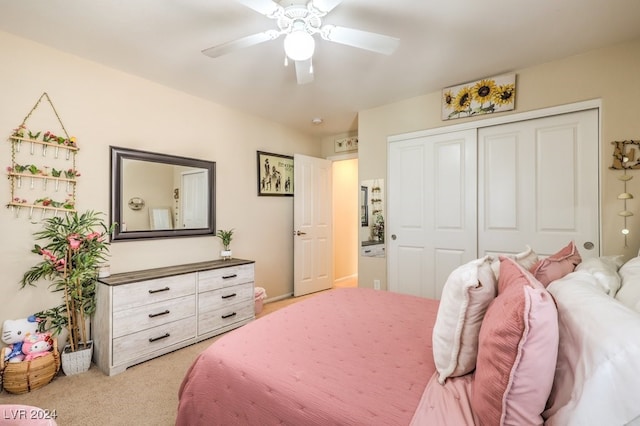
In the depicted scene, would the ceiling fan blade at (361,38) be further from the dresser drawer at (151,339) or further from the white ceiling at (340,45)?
the dresser drawer at (151,339)

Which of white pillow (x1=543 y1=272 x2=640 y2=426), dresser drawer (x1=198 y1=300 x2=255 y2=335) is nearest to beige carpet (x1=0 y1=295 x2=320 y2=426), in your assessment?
dresser drawer (x1=198 y1=300 x2=255 y2=335)

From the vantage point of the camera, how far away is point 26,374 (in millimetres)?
1979

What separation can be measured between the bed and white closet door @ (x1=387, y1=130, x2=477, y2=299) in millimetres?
1656

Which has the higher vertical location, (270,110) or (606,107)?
(270,110)

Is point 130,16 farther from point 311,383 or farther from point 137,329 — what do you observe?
point 311,383

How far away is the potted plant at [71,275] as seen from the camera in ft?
7.25

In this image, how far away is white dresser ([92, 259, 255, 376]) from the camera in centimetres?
225

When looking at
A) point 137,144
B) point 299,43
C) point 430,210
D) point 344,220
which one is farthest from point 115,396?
point 344,220

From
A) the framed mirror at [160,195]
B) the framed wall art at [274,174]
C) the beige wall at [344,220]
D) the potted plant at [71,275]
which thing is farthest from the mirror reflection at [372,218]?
the potted plant at [71,275]

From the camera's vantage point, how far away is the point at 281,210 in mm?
4270

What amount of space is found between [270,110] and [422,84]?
179cm

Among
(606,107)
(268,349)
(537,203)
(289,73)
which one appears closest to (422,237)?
(537,203)

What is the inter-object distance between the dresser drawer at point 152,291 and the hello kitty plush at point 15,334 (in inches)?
23.7

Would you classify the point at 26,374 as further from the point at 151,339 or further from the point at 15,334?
the point at 151,339
